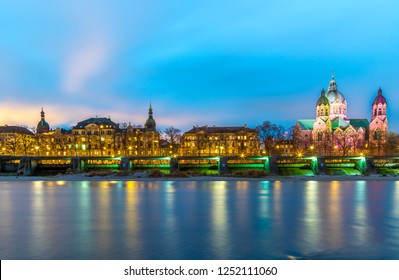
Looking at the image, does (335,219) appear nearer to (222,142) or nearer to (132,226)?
(132,226)

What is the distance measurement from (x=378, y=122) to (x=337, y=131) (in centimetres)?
2257

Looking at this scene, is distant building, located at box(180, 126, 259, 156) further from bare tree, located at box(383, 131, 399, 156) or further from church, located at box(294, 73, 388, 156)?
bare tree, located at box(383, 131, 399, 156)

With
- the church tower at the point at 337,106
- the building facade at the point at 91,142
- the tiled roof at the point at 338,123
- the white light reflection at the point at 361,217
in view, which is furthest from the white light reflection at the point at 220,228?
the church tower at the point at 337,106

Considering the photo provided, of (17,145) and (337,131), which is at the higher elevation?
(337,131)

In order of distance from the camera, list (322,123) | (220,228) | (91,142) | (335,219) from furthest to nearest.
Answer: (322,123), (91,142), (335,219), (220,228)

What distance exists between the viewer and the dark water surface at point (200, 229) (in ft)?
39.6

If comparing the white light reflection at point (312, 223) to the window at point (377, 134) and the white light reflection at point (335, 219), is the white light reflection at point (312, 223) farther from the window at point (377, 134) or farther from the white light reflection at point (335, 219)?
the window at point (377, 134)

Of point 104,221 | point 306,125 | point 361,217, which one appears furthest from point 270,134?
point 104,221

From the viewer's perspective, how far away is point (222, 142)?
114 meters

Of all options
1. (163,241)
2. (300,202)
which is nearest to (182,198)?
(300,202)

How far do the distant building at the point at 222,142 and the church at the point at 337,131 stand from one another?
1717 cm

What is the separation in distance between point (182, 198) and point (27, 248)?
16.7 m

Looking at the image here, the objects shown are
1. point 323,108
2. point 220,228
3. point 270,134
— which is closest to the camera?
point 220,228

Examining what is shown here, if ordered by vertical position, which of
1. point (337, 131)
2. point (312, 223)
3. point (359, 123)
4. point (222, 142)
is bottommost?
point (312, 223)
